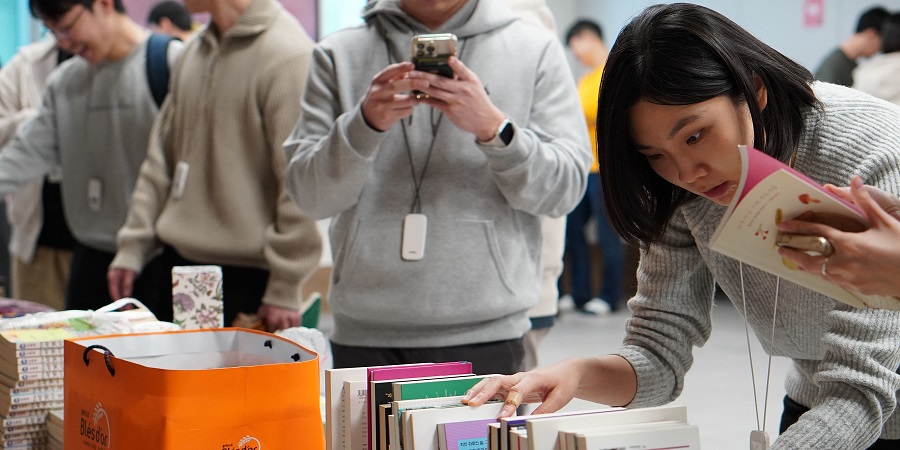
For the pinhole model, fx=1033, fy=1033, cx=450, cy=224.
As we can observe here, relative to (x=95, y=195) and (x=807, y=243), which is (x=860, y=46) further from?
(x=807, y=243)

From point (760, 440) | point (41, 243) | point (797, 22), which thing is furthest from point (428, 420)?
point (797, 22)

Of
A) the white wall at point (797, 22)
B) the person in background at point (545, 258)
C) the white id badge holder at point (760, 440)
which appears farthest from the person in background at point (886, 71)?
the white id badge holder at point (760, 440)

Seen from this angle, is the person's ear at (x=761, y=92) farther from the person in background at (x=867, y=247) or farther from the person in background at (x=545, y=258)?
the person in background at (x=545, y=258)

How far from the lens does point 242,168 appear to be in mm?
2814

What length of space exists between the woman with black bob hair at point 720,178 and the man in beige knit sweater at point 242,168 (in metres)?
1.30

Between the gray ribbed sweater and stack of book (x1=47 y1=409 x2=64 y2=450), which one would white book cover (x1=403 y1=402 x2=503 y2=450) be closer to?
the gray ribbed sweater

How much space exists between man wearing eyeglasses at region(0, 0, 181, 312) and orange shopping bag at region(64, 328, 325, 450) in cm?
188

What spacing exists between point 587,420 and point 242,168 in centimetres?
183

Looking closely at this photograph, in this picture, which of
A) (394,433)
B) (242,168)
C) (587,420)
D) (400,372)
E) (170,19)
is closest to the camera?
(587,420)

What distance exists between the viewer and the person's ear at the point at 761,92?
1426 millimetres

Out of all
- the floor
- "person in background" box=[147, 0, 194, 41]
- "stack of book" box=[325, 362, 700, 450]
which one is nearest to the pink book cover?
"stack of book" box=[325, 362, 700, 450]

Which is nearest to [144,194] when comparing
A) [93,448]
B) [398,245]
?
[398,245]

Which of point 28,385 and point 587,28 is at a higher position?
point 587,28

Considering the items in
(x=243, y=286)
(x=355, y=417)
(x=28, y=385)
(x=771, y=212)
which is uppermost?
(x=771, y=212)
